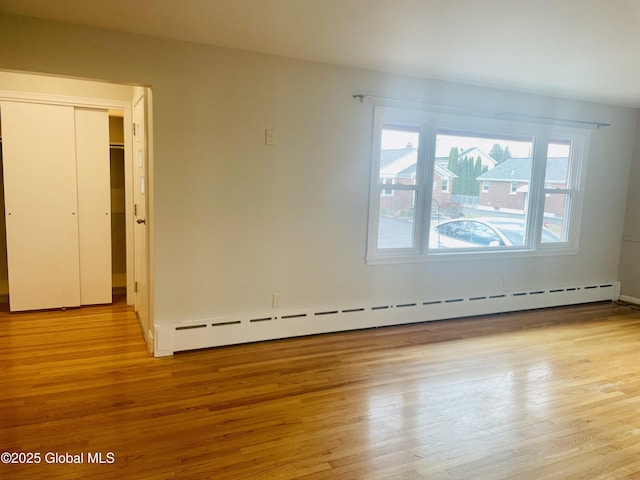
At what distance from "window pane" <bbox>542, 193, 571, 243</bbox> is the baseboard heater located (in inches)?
24.1

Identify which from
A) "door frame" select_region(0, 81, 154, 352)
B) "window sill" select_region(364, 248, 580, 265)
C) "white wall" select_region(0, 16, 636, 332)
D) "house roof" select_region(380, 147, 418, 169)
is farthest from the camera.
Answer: "window sill" select_region(364, 248, 580, 265)

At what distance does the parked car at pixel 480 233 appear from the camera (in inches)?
177

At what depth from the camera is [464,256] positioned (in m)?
4.56

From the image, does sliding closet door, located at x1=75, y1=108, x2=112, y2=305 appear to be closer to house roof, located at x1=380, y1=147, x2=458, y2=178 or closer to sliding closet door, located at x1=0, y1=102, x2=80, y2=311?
sliding closet door, located at x1=0, y1=102, x2=80, y2=311

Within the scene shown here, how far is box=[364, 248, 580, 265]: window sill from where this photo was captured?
4184mm

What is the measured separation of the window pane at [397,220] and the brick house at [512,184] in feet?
2.95

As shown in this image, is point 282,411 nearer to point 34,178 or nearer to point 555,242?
point 34,178

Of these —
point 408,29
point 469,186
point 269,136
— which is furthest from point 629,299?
point 269,136

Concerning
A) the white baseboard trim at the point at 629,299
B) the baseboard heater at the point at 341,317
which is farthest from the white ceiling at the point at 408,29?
the white baseboard trim at the point at 629,299

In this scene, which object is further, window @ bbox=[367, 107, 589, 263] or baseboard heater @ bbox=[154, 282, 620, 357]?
window @ bbox=[367, 107, 589, 263]

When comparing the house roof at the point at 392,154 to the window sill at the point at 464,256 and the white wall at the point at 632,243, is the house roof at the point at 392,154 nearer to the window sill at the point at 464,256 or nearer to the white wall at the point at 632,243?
the window sill at the point at 464,256

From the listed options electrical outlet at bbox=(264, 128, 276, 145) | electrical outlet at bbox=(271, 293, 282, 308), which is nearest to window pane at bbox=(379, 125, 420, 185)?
electrical outlet at bbox=(264, 128, 276, 145)

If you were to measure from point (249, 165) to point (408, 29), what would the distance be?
1.52 meters

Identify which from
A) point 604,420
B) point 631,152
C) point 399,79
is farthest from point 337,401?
point 631,152
